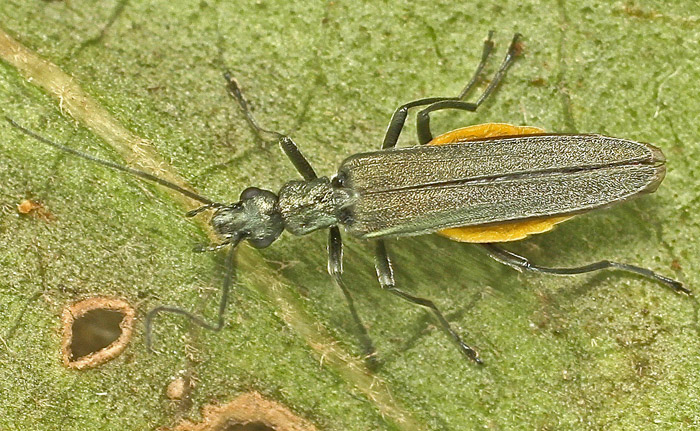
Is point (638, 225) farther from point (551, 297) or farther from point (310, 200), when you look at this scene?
point (310, 200)

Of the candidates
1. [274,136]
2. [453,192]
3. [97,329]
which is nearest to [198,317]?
[97,329]

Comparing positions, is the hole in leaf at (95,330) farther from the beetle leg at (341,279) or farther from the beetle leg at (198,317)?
the beetle leg at (341,279)

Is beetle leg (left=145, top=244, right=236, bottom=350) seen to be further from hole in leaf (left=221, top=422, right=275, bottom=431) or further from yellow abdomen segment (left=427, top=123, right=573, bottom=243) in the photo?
yellow abdomen segment (left=427, top=123, right=573, bottom=243)

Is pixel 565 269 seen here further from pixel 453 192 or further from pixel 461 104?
pixel 461 104

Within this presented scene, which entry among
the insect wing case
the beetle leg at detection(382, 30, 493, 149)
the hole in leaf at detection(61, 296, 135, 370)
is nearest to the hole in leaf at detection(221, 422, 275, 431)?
the hole in leaf at detection(61, 296, 135, 370)

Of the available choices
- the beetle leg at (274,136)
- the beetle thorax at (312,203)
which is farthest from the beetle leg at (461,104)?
the beetle leg at (274,136)
